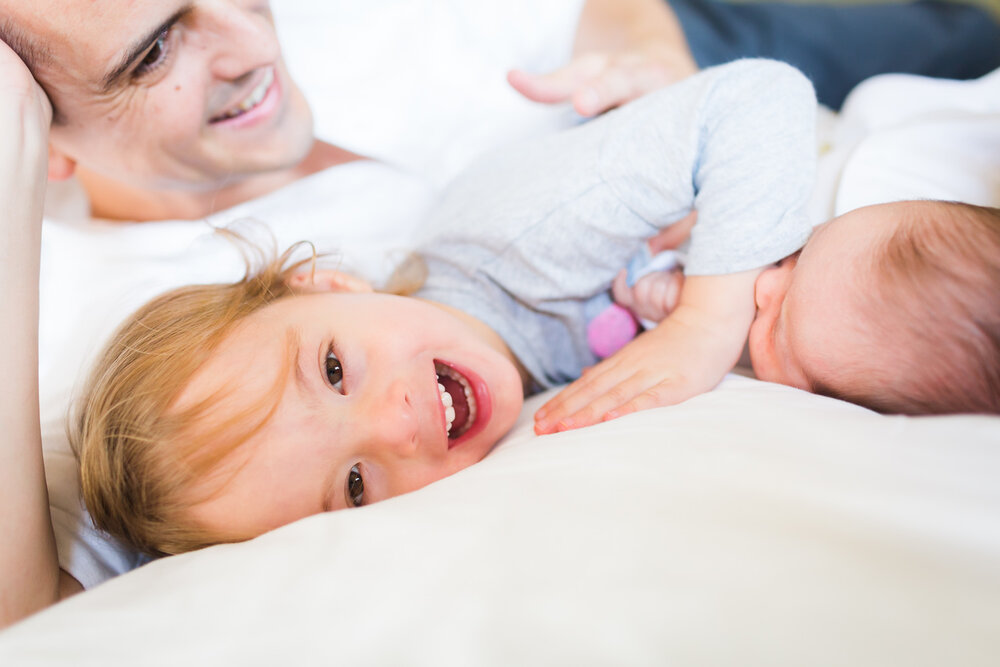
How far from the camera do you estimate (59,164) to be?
3.51ft

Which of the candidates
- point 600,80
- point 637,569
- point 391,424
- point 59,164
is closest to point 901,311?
point 637,569

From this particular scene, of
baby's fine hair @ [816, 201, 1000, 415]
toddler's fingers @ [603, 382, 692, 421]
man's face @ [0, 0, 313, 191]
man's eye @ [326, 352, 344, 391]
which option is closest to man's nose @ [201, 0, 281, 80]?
man's face @ [0, 0, 313, 191]

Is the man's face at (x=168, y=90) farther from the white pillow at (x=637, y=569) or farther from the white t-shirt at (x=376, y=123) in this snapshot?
the white pillow at (x=637, y=569)

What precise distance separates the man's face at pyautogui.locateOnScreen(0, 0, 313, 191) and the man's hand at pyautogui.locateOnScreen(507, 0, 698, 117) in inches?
15.6

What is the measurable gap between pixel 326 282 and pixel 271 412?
310 mm

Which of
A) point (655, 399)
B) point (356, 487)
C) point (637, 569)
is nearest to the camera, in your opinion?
point (637, 569)

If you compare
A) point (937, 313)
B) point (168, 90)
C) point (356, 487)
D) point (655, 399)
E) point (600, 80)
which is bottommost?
point (356, 487)

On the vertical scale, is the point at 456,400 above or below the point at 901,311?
below

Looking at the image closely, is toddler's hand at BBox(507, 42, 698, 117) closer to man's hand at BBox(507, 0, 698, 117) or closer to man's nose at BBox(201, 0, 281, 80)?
man's hand at BBox(507, 0, 698, 117)

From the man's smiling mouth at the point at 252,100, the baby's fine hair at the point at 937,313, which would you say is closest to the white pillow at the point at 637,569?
the baby's fine hair at the point at 937,313

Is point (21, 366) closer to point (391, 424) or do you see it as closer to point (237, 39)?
point (391, 424)

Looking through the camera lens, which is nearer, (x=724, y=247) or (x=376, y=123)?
(x=724, y=247)

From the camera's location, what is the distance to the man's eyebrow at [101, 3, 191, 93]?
2.73ft

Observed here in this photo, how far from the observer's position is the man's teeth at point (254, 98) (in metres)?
1.07
